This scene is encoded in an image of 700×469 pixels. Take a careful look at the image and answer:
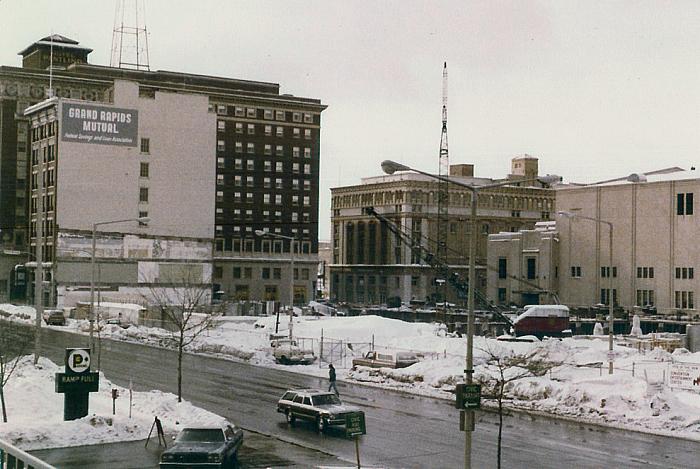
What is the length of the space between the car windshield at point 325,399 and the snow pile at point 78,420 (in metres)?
3.85

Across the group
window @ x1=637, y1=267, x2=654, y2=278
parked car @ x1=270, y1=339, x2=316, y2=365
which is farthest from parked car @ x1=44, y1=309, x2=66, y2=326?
window @ x1=637, y1=267, x2=654, y2=278

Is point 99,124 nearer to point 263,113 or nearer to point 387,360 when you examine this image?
point 263,113

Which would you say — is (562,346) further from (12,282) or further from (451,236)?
(451,236)

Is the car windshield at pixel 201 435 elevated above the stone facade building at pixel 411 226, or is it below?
below

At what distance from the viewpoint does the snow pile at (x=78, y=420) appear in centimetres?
2881

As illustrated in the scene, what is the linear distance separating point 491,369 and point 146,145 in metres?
75.6

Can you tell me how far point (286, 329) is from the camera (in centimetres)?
7950

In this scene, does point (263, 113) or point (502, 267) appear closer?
point (502, 267)

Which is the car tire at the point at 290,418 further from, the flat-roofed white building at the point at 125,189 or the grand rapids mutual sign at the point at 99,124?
the grand rapids mutual sign at the point at 99,124

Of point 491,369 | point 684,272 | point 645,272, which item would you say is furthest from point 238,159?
point 491,369

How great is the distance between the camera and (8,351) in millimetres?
44156

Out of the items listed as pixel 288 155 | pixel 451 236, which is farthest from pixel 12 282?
pixel 451 236

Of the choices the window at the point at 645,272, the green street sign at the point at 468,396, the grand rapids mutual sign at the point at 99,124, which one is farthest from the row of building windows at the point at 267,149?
the green street sign at the point at 468,396

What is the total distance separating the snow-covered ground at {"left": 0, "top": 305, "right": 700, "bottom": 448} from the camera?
38.2 meters
